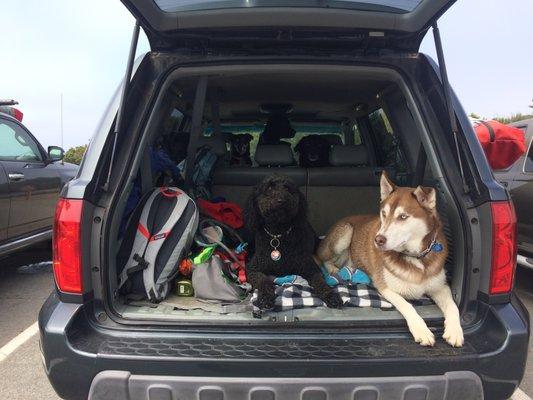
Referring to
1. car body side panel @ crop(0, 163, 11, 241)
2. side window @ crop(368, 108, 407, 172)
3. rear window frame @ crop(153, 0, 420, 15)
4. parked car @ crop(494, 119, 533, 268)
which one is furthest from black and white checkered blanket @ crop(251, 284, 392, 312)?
car body side panel @ crop(0, 163, 11, 241)

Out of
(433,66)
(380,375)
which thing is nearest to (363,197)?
(433,66)

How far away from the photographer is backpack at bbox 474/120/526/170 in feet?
10.5

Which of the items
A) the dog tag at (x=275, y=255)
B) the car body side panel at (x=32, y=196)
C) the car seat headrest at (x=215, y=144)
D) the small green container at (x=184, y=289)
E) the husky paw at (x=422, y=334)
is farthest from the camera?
the car body side panel at (x=32, y=196)

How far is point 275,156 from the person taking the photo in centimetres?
448

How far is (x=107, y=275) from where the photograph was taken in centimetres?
217

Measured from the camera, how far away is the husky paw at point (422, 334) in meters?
2.01

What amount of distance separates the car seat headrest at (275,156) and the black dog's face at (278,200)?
53.4 inches

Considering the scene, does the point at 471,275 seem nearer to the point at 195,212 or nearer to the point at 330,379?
the point at 330,379

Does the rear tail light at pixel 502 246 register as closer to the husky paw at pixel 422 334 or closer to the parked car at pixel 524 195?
the husky paw at pixel 422 334

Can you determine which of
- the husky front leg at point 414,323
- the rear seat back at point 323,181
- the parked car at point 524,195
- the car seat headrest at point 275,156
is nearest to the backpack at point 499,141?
the rear seat back at point 323,181

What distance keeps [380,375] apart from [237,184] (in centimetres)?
287

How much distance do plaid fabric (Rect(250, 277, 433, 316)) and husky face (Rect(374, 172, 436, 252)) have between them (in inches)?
12.4

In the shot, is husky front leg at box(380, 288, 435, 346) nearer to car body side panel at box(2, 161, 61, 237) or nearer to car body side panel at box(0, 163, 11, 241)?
car body side panel at box(0, 163, 11, 241)

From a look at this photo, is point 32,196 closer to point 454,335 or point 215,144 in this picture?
point 215,144
